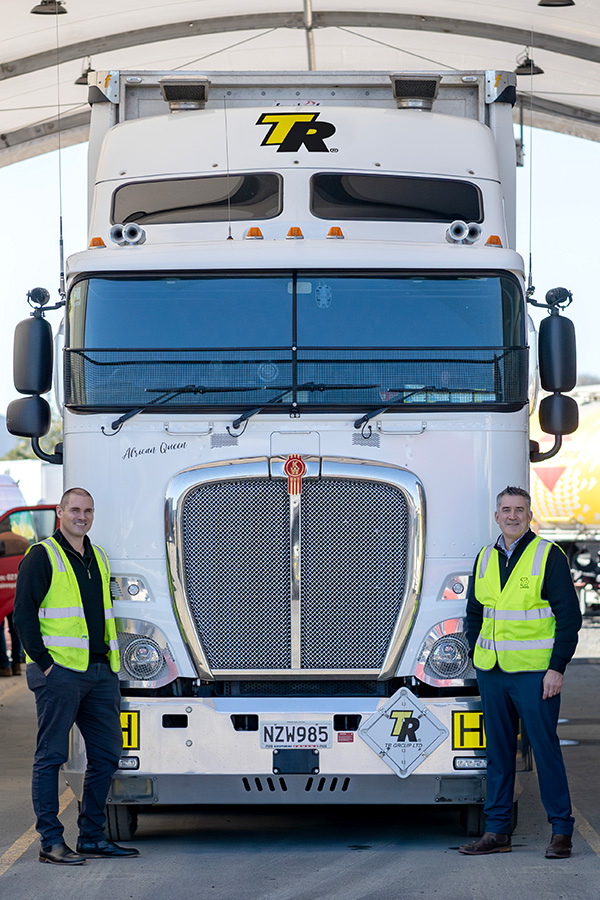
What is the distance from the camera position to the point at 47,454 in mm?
8117

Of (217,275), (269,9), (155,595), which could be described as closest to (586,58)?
(269,9)

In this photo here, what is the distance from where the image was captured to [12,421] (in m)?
7.68

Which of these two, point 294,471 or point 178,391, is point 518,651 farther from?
point 178,391

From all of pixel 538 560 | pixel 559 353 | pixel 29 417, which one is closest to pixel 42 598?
pixel 29 417

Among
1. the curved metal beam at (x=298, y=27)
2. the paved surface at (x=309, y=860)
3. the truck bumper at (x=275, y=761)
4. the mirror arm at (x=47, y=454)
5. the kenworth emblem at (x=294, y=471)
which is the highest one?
the curved metal beam at (x=298, y=27)

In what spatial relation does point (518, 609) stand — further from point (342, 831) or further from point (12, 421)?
point (12, 421)

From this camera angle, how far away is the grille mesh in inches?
285

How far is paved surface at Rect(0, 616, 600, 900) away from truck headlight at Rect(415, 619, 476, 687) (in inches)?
39.4

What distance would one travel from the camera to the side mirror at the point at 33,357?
7.60m

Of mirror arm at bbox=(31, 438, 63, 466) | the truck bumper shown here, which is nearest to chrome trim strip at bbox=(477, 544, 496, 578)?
the truck bumper

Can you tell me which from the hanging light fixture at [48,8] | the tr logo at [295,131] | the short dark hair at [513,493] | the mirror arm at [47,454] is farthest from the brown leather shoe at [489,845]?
the hanging light fixture at [48,8]

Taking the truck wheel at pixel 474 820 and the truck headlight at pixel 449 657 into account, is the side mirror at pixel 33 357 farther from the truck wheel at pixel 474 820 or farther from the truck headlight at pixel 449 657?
the truck wheel at pixel 474 820

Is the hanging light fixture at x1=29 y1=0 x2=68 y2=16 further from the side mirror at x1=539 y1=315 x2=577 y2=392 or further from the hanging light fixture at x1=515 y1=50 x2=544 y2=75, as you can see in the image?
the side mirror at x1=539 y1=315 x2=577 y2=392

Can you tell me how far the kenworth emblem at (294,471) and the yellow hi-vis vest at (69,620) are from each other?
43.5 inches
